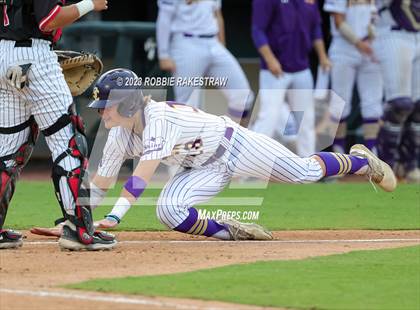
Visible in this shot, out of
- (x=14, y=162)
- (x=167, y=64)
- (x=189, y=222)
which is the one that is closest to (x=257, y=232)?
(x=189, y=222)

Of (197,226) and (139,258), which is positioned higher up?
(139,258)

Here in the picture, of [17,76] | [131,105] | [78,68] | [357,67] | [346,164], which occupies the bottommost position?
[357,67]

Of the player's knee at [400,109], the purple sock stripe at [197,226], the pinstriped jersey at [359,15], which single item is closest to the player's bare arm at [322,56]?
the pinstriped jersey at [359,15]

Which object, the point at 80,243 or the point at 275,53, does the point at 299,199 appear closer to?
the point at 275,53

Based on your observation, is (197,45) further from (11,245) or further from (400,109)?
(11,245)

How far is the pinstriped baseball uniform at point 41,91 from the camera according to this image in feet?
24.2

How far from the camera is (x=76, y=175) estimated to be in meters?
7.50

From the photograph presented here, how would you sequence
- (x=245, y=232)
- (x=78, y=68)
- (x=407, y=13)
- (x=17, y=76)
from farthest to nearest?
(x=407, y=13) → (x=245, y=232) → (x=78, y=68) → (x=17, y=76)

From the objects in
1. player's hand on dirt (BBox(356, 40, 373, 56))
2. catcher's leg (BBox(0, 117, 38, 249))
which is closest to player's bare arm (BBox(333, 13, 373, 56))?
player's hand on dirt (BBox(356, 40, 373, 56))

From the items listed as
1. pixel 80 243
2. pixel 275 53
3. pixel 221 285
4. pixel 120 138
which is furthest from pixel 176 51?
pixel 221 285

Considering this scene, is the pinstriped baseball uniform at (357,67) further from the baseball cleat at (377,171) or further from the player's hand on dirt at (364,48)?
the baseball cleat at (377,171)

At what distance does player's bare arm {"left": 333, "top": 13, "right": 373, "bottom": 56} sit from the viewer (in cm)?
1362

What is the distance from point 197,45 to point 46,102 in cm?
609

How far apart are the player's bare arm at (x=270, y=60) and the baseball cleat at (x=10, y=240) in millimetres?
5856
